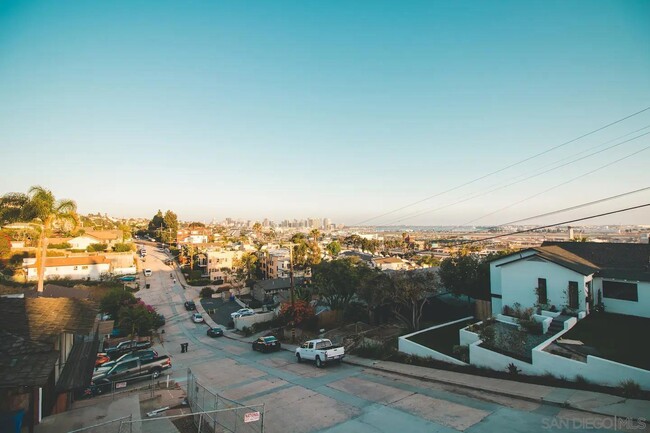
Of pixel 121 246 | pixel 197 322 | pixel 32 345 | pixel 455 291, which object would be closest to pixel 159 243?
pixel 121 246

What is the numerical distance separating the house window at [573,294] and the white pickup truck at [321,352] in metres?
14.4

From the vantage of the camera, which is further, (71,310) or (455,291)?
(455,291)

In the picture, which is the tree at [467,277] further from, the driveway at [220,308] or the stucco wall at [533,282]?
the driveway at [220,308]

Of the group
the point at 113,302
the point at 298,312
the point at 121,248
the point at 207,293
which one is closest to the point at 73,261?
the point at 121,248

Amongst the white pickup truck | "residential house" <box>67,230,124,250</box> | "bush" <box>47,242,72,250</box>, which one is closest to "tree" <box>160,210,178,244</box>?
"residential house" <box>67,230,124,250</box>

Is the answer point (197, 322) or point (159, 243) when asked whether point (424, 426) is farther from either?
point (159, 243)

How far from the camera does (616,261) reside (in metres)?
23.4

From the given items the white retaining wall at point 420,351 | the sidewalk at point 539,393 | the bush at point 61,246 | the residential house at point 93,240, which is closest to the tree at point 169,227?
the residential house at point 93,240

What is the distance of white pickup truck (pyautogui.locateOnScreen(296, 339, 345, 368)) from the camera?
2118 cm

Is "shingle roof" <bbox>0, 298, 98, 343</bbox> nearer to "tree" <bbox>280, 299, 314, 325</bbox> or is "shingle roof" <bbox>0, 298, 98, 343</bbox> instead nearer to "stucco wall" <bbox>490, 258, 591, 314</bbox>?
"tree" <bbox>280, 299, 314, 325</bbox>

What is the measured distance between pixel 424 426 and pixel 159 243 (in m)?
141

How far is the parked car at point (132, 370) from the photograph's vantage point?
21306 mm

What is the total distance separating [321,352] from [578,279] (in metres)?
16.3

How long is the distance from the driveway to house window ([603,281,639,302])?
40.4 metres
